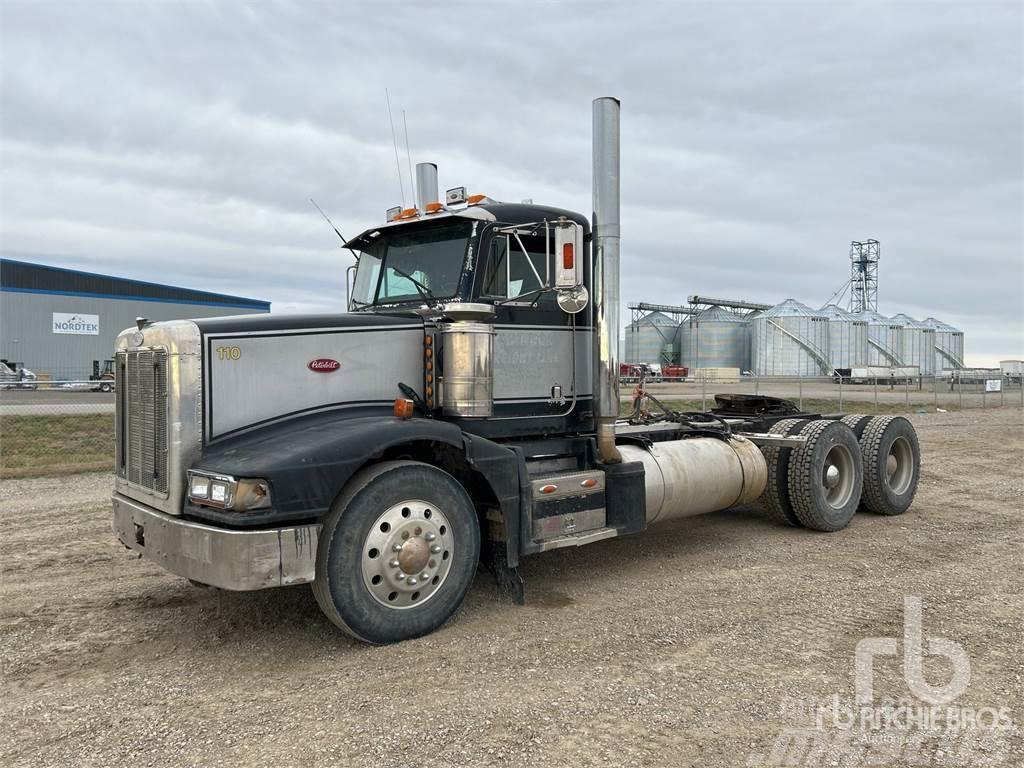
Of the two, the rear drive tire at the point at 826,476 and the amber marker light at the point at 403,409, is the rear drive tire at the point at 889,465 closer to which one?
the rear drive tire at the point at 826,476

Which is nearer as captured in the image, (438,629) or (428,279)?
(438,629)

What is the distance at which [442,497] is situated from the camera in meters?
5.11

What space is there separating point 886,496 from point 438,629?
→ 650 cm

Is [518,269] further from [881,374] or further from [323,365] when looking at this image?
[881,374]

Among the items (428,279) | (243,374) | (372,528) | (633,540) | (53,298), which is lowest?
(633,540)

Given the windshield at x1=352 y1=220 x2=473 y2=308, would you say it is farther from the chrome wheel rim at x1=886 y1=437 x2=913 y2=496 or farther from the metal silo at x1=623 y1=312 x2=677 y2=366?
the metal silo at x1=623 y1=312 x2=677 y2=366

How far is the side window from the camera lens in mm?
5898

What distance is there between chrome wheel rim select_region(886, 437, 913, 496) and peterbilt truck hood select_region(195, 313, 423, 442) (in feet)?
22.4

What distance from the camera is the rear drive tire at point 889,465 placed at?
30.5ft

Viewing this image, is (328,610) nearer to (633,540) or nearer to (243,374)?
(243,374)

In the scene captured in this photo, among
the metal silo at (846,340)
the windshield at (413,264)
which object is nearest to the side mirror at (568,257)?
the windshield at (413,264)

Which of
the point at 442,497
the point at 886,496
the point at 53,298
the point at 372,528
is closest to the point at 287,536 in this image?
the point at 372,528

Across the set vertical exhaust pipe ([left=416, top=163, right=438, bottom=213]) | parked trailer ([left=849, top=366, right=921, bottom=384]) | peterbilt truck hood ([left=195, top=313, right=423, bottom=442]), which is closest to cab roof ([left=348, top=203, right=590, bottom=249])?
peterbilt truck hood ([left=195, top=313, right=423, bottom=442])

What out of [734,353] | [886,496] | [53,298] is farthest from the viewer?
[734,353]
